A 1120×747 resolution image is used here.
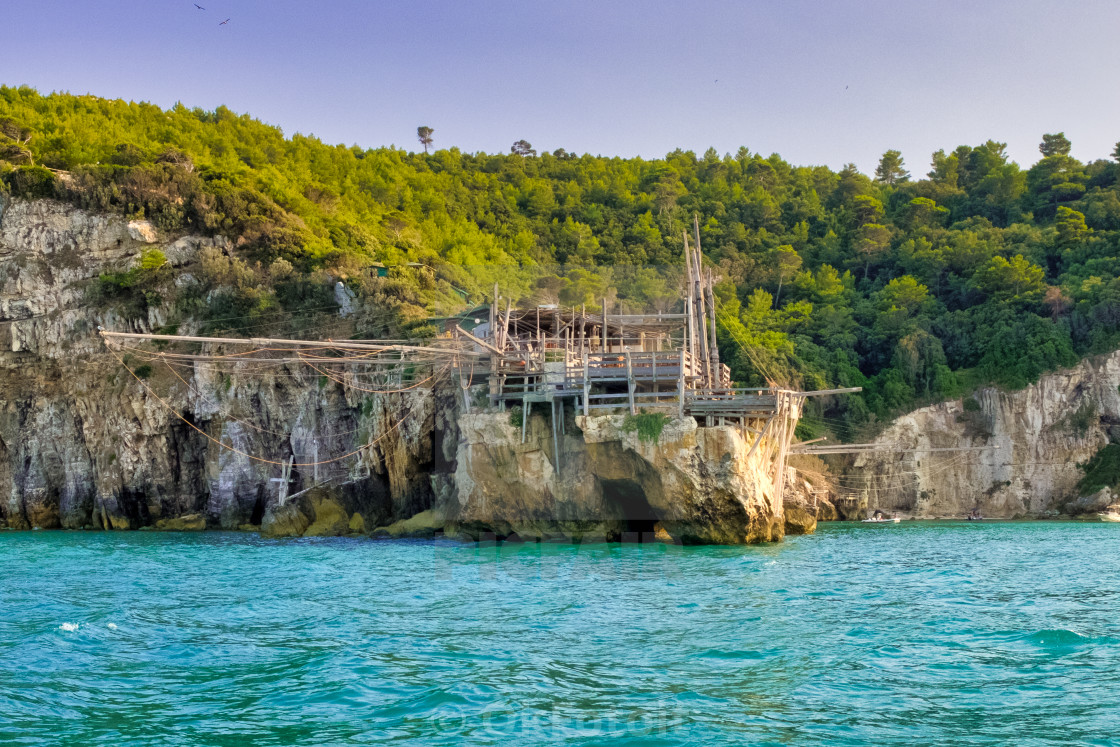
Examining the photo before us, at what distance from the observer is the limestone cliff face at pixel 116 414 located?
1356 inches

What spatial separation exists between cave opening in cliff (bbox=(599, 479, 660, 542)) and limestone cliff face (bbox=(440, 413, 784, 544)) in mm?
33

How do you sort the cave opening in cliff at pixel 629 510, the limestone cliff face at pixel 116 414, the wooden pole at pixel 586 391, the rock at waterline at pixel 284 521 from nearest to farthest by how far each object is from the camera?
1. the wooden pole at pixel 586 391
2. the cave opening in cliff at pixel 629 510
3. the rock at waterline at pixel 284 521
4. the limestone cliff face at pixel 116 414

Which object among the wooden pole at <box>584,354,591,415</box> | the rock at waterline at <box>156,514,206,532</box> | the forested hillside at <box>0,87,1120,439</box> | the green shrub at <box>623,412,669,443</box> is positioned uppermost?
the forested hillside at <box>0,87,1120,439</box>

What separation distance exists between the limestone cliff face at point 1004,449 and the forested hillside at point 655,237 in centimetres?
121

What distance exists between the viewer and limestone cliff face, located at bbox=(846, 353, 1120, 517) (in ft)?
140

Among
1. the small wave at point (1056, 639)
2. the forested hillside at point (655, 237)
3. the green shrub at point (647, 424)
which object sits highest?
the forested hillside at point (655, 237)

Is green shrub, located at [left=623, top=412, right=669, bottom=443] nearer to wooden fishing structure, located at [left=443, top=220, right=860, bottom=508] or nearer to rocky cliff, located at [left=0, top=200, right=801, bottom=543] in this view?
wooden fishing structure, located at [left=443, top=220, right=860, bottom=508]

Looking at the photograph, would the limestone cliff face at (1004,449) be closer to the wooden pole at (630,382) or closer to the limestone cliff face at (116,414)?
the wooden pole at (630,382)

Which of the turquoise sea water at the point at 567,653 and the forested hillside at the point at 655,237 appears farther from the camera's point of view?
the forested hillside at the point at 655,237

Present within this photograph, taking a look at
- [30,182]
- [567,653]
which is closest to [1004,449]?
[567,653]

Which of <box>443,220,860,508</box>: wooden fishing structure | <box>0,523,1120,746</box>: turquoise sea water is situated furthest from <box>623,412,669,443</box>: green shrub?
<box>0,523,1120,746</box>: turquoise sea water

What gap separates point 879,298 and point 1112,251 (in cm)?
1240

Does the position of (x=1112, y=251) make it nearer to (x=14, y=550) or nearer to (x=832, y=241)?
(x=832, y=241)

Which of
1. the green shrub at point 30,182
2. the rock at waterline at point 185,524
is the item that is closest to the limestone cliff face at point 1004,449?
the rock at waterline at point 185,524
